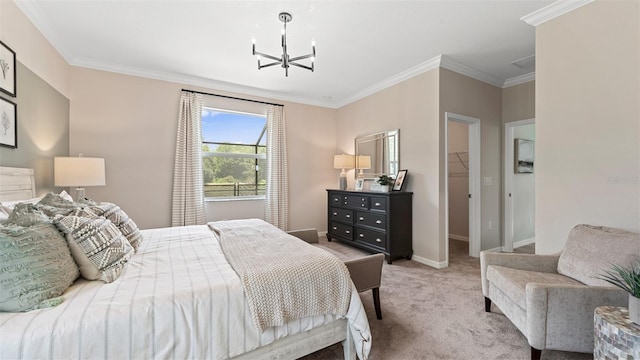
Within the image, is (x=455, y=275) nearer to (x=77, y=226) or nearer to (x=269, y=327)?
(x=269, y=327)

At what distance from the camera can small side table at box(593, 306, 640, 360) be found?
122 centimetres

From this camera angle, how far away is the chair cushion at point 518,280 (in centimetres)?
179

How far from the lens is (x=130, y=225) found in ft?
6.82

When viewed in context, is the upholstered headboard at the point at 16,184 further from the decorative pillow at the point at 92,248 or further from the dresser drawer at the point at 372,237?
the dresser drawer at the point at 372,237

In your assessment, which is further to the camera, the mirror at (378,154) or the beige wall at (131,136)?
the mirror at (378,154)

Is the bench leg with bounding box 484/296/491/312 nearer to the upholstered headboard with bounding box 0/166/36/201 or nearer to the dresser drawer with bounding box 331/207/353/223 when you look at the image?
the dresser drawer with bounding box 331/207/353/223

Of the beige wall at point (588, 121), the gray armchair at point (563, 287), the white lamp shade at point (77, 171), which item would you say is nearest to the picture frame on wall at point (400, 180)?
the beige wall at point (588, 121)

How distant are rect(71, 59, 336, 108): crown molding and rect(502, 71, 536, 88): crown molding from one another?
312cm

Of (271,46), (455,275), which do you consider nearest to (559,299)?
(455,275)

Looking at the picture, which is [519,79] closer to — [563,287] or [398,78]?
[398,78]

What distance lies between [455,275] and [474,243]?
102cm

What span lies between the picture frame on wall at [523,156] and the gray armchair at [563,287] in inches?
95.7

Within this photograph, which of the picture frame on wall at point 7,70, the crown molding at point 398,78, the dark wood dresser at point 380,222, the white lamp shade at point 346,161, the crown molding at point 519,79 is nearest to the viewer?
the picture frame on wall at point 7,70

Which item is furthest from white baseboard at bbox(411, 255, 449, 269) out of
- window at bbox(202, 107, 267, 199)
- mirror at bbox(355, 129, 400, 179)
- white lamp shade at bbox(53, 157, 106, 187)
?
white lamp shade at bbox(53, 157, 106, 187)
